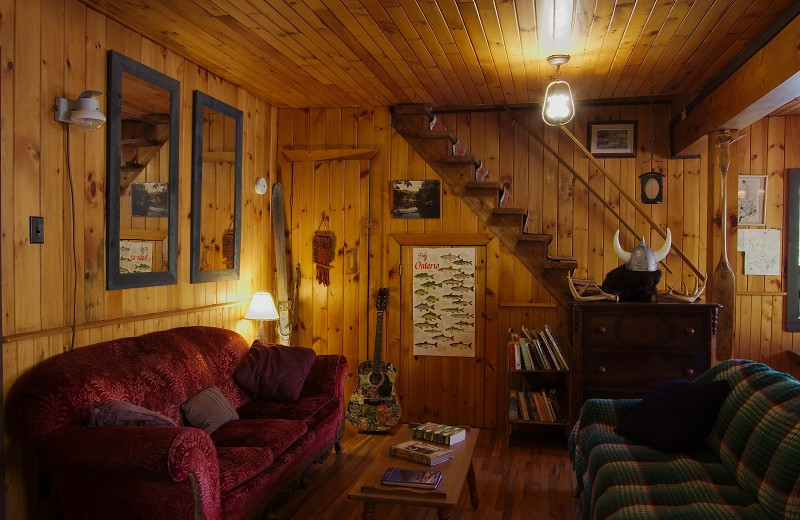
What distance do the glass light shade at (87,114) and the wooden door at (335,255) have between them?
7.89 feet

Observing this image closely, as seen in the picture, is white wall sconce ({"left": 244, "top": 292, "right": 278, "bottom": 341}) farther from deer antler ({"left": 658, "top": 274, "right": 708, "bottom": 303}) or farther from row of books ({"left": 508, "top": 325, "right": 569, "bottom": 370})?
deer antler ({"left": 658, "top": 274, "right": 708, "bottom": 303})

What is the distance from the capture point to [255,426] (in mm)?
3297

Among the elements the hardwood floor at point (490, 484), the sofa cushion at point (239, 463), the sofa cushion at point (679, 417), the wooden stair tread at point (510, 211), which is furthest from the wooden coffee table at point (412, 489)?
the wooden stair tread at point (510, 211)

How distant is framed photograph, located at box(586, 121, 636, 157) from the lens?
5.05m

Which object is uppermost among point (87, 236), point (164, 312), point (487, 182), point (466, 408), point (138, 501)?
point (487, 182)

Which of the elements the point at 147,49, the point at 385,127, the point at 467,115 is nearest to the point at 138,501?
the point at 147,49

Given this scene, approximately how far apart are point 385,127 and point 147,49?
80.5 inches

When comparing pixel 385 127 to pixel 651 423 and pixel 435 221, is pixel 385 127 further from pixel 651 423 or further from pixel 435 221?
pixel 651 423

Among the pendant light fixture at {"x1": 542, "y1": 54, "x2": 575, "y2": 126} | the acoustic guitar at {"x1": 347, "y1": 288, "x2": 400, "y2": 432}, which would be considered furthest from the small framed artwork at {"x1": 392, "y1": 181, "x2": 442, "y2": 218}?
the pendant light fixture at {"x1": 542, "y1": 54, "x2": 575, "y2": 126}

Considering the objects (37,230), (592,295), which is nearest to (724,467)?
(592,295)

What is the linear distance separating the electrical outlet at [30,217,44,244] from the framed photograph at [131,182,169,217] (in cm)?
61

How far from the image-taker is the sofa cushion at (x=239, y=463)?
2682 mm

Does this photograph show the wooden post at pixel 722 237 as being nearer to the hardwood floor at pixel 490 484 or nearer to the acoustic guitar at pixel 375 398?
the hardwood floor at pixel 490 484

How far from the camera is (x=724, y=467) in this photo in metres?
2.58
